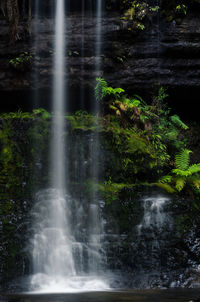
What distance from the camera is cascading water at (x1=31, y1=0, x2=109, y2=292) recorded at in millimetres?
5525

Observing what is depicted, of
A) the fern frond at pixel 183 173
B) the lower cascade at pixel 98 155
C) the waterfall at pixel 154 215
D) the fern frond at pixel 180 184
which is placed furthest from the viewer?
the fern frond at pixel 183 173

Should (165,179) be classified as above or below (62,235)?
above

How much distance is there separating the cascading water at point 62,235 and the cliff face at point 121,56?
2.84 m

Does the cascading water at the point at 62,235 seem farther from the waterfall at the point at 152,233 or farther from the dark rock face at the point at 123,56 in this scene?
the dark rock face at the point at 123,56

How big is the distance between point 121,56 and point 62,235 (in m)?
6.22

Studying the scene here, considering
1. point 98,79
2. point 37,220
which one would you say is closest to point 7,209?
point 37,220

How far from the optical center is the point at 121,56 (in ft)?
32.5

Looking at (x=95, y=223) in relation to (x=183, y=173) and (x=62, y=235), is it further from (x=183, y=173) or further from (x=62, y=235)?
(x=183, y=173)

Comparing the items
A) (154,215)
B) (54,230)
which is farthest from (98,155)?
(54,230)

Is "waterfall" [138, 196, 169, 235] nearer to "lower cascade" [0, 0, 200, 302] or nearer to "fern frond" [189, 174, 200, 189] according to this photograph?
"lower cascade" [0, 0, 200, 302]

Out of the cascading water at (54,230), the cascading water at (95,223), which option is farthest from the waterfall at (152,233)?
the cascading water at (54,230)

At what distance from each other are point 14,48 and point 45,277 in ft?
23.2

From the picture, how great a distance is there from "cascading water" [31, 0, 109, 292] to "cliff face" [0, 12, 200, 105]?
284cm

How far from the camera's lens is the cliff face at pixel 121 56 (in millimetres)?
9633
